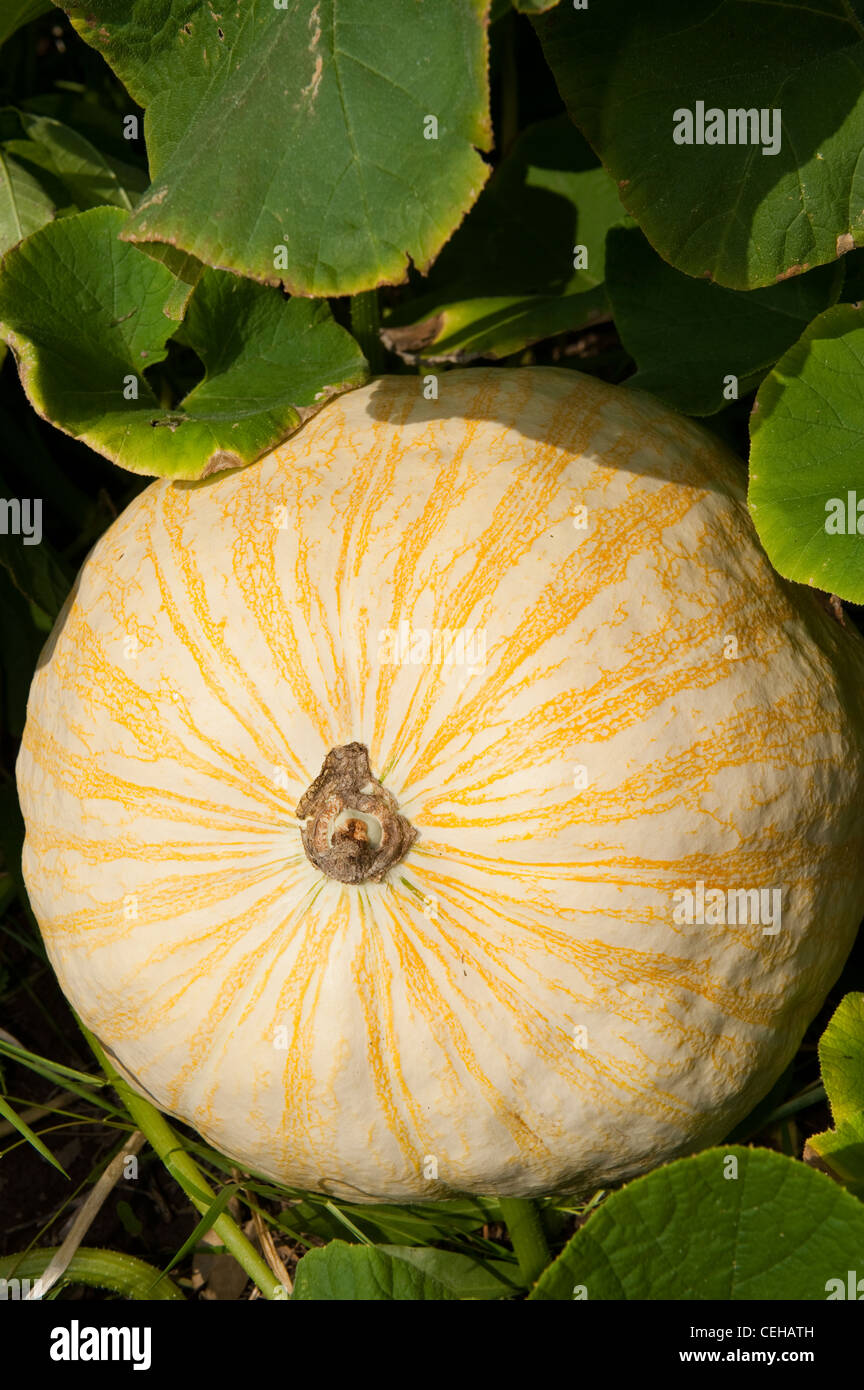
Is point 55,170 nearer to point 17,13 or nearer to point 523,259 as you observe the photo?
point 17,13

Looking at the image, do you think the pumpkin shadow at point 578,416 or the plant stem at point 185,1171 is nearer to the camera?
the pumpkin shadow at point 578,416

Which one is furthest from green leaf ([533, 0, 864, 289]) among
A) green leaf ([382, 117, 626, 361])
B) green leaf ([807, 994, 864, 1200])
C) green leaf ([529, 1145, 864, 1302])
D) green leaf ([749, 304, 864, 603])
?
green leaf ([529, 1145, 864, 1302])

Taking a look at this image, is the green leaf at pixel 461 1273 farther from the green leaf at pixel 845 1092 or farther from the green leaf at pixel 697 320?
the green leaf at pixel 697 320

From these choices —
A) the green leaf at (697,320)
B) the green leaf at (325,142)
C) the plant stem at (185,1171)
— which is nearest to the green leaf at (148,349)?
the green leaf at (325,142)

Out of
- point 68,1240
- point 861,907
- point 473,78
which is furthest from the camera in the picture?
point 68,1240

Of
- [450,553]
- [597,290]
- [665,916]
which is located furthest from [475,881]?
[597,290]

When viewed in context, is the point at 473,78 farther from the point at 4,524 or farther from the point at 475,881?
the point at 4,524

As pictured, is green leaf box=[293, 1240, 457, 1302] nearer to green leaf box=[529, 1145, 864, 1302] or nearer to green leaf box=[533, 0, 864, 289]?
green leaf box=[529, 1145, 864, 1302]
